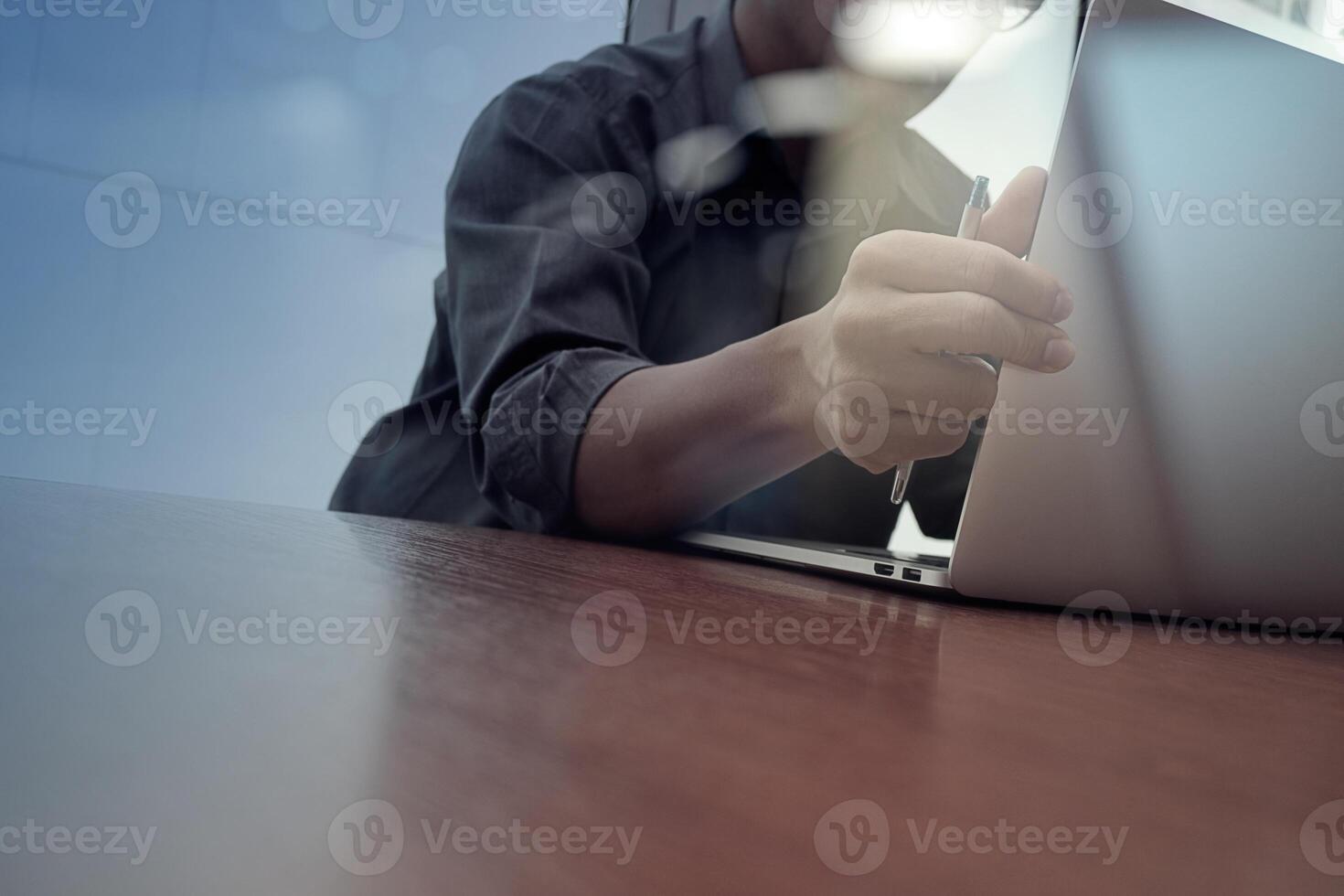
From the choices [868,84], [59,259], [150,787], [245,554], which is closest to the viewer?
[150,787]

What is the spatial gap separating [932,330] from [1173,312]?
88mm

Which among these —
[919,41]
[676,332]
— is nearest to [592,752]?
[676,332]

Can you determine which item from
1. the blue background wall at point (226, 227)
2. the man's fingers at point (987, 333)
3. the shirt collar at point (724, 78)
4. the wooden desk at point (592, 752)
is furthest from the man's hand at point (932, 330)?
the blue background wall at point (226, 227)

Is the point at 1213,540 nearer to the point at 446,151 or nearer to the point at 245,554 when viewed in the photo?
the point at 245,554

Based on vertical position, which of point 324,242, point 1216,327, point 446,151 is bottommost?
point 1216,327

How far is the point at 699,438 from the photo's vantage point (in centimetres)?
54

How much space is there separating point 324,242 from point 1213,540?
184 centimetres

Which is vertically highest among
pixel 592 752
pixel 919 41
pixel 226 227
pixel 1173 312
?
pixel 919 41

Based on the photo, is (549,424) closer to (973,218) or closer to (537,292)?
(537,292)

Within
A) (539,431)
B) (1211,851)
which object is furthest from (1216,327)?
(539,431)

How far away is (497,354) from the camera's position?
2.08 feet

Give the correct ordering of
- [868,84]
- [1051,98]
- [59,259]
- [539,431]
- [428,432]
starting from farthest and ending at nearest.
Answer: [59,259], [1051,98], [868,84], [428,432], [539,431]

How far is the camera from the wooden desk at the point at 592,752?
0.07 metres

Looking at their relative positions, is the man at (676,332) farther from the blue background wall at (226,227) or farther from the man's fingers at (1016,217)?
the blue background wall at (226,227)
